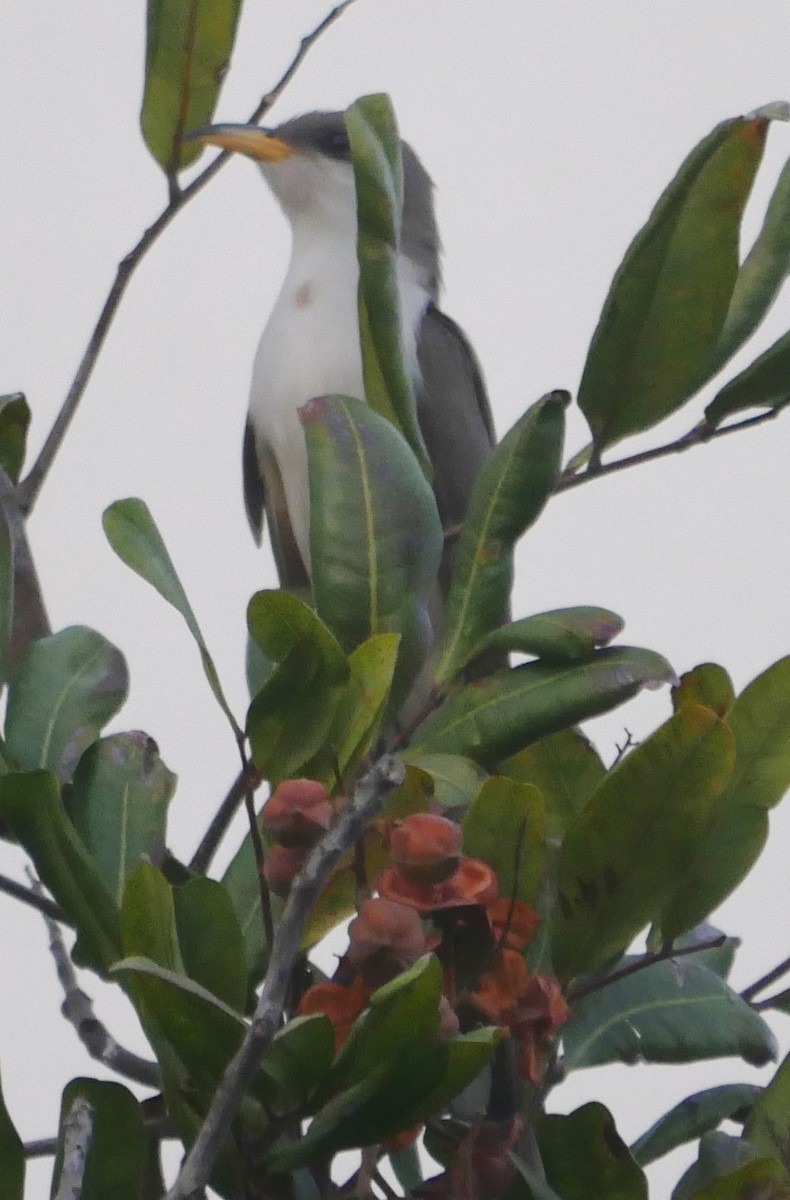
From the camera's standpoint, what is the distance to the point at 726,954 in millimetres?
1925

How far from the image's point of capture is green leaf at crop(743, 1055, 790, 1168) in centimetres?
156

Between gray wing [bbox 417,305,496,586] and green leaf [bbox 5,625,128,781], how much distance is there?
186 cm

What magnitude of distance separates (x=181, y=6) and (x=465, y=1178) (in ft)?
4.55

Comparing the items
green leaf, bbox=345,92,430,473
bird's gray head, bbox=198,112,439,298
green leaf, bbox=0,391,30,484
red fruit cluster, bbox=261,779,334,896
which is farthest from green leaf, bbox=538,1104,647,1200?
bird's gray head, bbox=198,112,439,298

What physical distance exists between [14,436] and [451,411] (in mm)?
1831

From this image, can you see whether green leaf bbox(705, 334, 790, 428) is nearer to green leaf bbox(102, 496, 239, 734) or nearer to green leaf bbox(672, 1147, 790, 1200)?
green leaf bbox(102, 496, 239, 734)

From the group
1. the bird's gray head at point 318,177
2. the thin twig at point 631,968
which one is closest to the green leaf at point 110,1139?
the thin twig at point 631,968

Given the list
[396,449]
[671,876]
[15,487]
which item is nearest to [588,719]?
[671,876]

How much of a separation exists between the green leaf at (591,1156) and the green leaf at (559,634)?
374mm

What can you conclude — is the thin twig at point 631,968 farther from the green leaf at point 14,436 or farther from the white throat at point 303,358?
the white throat at point 303,358

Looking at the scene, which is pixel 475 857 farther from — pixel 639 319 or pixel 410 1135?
pixel 639 319

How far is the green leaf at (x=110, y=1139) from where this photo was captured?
1297mm

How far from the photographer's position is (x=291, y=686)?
1.40 metres

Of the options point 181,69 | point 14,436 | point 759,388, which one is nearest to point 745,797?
point 759,388
